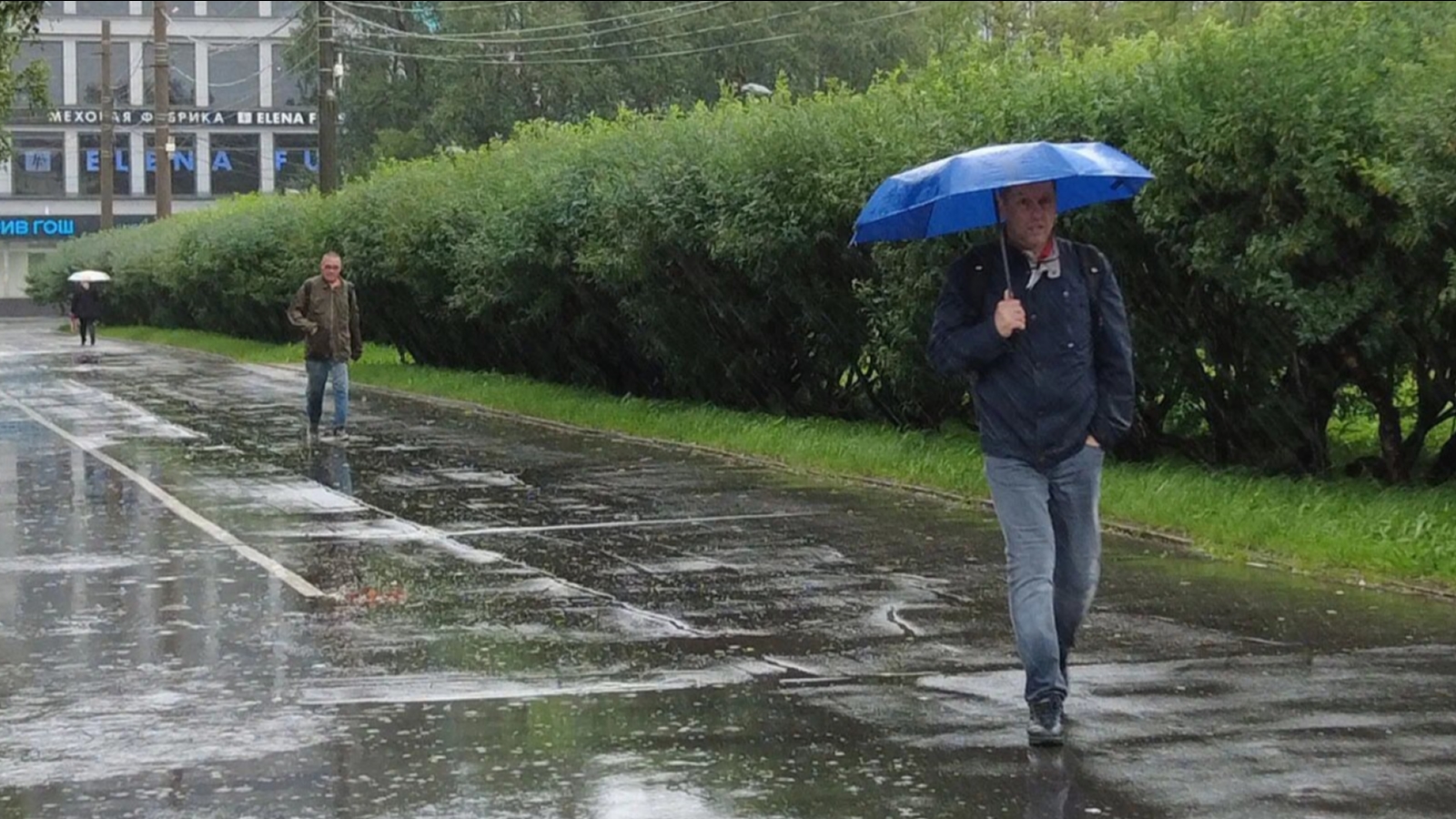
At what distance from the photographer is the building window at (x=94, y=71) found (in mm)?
89438

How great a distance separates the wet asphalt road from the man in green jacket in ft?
17.1

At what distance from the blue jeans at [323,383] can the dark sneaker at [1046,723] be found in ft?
48.6

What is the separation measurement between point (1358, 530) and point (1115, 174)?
459cm

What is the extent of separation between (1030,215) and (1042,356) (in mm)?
508

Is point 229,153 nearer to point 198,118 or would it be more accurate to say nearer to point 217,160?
point 217,160

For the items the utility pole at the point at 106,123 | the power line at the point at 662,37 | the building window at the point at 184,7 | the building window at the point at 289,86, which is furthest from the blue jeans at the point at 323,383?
the building window at the point at 184,7

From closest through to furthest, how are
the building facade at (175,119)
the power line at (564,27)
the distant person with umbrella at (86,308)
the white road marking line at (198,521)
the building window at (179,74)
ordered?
the white road marking line at (198,521)
the distant person with umbrella at (86,308)
the power line at (564,27)
the building facade at (175,119)
the building window at (179,74)

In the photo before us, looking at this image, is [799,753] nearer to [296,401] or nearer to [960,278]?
[960,278]

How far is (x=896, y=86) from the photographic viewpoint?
17.8 metres

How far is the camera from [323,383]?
71.4 ft

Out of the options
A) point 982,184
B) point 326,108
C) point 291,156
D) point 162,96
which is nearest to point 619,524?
point 982,184

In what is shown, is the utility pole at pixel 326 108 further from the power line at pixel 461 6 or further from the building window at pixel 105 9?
the building window at pixel 105 9

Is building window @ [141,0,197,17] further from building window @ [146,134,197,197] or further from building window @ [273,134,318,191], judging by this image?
building window @ [273,134,318,191]

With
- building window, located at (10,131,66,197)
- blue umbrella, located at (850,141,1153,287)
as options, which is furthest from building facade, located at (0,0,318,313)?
blue umbrella, located at (850,141,1153,287)
